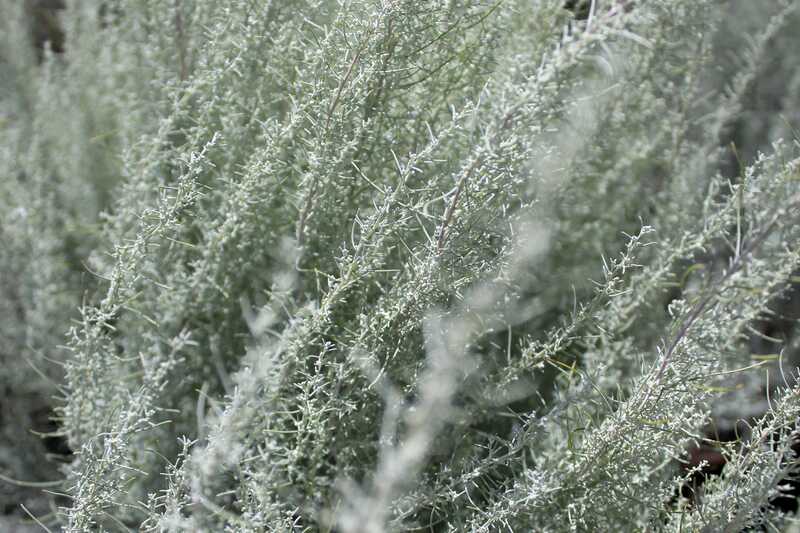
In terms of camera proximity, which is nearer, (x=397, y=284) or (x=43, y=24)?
(x=397, y=284)

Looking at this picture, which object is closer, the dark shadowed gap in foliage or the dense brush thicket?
the dense brush thicket

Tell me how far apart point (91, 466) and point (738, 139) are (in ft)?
4.83

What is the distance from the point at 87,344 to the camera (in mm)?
697

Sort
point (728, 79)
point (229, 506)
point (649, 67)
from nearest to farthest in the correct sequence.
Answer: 1. point (229, 506)
2. point (649, 67)
3. point (728, 79)

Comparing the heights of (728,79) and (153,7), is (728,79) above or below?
below

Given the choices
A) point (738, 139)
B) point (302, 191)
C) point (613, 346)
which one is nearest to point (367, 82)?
point (302, 191)

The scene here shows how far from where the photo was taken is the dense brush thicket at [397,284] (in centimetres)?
61

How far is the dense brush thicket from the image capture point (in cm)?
61

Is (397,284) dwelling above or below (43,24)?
below

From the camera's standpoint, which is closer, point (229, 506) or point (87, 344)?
point (87, 344)

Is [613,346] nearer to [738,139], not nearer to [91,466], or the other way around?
[91,466]

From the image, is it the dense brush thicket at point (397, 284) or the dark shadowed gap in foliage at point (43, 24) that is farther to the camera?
the dark shadowed gap in foliage at point (43, 24)

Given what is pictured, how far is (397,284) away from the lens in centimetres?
69

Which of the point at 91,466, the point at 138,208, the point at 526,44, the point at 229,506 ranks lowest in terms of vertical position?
the point at 229,506
